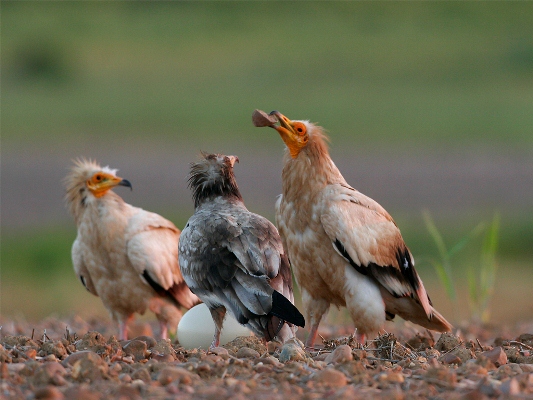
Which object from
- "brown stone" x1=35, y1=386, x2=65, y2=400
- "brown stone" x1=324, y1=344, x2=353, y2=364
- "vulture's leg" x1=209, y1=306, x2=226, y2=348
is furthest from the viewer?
"vulture's leg" x1=209, y1=306, x2=226, y2=348

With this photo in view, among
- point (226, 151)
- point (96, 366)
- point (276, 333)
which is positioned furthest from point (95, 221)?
point (226, 151)

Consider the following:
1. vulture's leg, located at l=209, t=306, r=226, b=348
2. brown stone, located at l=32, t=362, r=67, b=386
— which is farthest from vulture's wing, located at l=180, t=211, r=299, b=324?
brown stone, located at l=32, t=362, r=67, b=386

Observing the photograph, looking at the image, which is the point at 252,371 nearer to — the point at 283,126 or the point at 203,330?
the point at 203,330

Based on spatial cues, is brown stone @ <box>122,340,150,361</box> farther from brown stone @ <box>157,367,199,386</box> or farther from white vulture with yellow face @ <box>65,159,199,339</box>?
white vulture with yellow face @ <box>65,159,199,339</box>

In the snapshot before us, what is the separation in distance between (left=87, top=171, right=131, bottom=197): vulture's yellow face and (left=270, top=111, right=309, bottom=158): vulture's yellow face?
243cm

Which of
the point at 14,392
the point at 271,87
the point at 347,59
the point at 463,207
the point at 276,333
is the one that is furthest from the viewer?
the point at 347,59

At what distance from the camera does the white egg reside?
6832mm

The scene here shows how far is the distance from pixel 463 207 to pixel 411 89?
46.2 feet

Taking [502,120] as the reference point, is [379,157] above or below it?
below

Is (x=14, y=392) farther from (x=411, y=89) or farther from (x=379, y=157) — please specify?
(x=411, y=89)

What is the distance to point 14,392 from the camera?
4.54 m

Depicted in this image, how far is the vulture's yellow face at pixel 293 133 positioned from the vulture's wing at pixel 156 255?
2106 millimetres

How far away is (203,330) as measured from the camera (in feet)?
22.7

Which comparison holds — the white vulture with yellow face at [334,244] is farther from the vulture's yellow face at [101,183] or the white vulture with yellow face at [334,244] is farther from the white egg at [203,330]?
the vulture's yellow face at [101,183]
